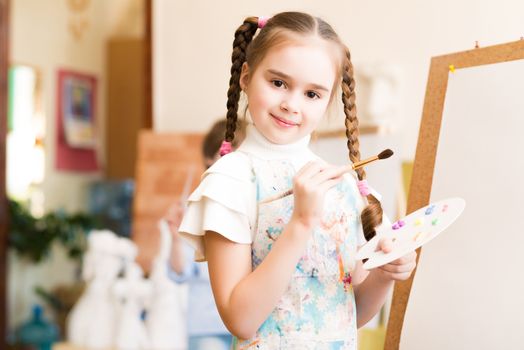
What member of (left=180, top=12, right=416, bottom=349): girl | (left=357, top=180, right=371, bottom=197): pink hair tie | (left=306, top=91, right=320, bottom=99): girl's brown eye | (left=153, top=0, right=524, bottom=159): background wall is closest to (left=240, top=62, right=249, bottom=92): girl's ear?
(left=180, top=12, right=416, bottom=349): girl

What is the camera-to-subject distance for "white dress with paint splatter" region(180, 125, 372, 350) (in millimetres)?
952

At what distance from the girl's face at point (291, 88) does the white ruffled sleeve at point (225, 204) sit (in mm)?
64

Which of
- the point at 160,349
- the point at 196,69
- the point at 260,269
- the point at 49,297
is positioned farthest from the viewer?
the point at 49,297

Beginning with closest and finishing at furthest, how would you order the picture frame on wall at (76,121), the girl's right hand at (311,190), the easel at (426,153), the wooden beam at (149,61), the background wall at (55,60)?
the girl's right hand at (311,190) < the easel at (426,153) < the wooden beam at (149,61) < the background wall at (55,60) < the picture frame on wall at (76,121)

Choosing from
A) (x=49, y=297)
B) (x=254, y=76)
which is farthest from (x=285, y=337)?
(x=49, y=297)

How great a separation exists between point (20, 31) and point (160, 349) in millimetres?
2483

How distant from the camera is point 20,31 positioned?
4246 millimetres

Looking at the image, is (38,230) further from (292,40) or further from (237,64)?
(292,40)

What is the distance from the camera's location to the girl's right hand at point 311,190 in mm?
876

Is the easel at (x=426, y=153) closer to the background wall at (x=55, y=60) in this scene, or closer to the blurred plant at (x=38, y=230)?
the blurred plant at (x=38, y=230)

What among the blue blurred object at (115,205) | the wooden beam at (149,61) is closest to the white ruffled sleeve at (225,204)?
the wooden beam at (149,61)

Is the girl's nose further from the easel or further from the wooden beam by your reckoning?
the wooden beam

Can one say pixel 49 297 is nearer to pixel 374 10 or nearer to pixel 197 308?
pixel 197 308

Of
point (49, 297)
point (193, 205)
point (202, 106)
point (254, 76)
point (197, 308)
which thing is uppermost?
point (254, 76)
